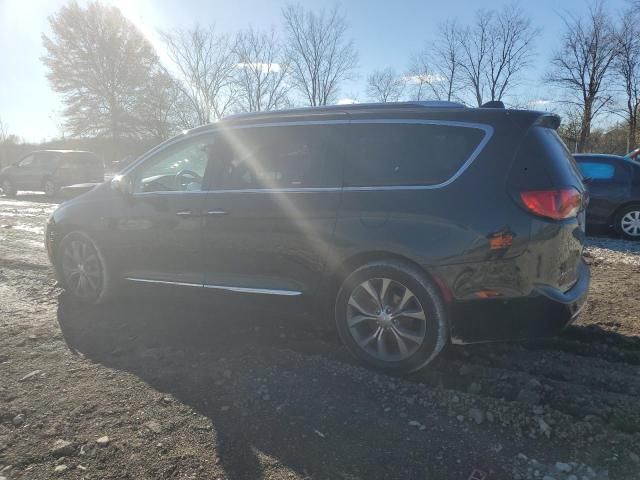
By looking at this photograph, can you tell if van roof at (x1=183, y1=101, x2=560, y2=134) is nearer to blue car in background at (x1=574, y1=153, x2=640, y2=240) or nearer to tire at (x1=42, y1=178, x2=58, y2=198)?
blue car in background at (x1=574, y1=153, x2=640, y2=240)

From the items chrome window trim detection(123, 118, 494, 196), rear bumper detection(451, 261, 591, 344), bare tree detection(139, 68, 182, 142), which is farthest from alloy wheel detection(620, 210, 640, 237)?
bare tree detection(139, 68, 182, 142)

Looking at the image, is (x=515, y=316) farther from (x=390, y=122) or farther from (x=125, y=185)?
(x=125, y=185)

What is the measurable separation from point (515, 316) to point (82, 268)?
4.00 metres

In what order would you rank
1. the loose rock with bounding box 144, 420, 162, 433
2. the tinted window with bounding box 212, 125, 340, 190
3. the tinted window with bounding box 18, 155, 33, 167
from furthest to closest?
the tinted window with bounding box 18, 155, 33, 167, the tinted window with bounding box 212, 125, 340, 190, the loose rock with bounding box 144, 420, 162, 433

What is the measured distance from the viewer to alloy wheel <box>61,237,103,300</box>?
4.43 metres

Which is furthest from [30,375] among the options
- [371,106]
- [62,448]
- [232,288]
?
[371,106]

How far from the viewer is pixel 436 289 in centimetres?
288

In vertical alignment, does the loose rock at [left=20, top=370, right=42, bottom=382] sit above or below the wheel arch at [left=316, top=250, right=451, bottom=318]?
below

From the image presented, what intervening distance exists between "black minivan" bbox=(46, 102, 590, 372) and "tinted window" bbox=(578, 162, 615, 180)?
5.74 meters

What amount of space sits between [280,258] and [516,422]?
1.86 meters

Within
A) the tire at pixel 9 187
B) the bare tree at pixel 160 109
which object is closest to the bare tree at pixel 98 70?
the bare tree at pixel 160 109

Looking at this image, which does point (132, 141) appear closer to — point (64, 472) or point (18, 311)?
point (18, 311)

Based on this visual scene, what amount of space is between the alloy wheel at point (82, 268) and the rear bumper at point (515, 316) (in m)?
3.44

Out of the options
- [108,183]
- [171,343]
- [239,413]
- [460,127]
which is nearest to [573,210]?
[460,127]
